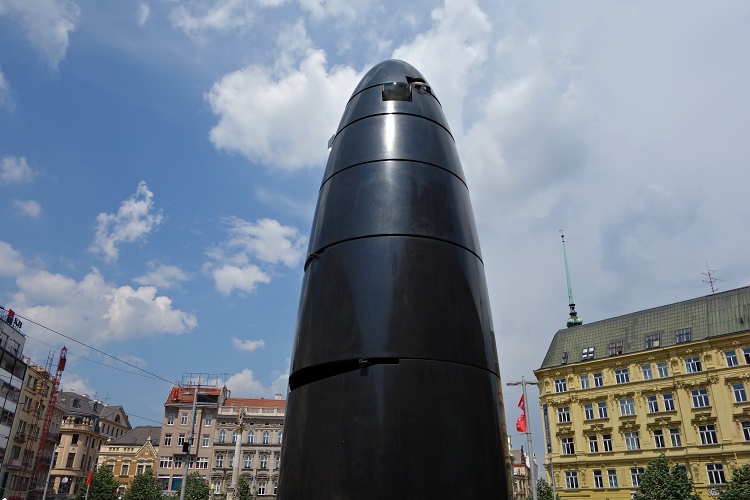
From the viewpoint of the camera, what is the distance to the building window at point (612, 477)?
42.8 meters

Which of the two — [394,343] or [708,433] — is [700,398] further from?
[394,343]

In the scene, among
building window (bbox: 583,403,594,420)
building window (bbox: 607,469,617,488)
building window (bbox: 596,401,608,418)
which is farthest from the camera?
A: building window (bbox: 583,403,594,420)

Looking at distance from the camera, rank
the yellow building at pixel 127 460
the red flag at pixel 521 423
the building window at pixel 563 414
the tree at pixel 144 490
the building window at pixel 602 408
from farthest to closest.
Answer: the yellow building at pixel 127 460 < the tree at pixel 144 490 < the building window at pixel 563 414 < the building window at pixel 602 408 < the red flag at pixel 521 423

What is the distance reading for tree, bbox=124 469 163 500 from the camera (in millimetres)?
53881

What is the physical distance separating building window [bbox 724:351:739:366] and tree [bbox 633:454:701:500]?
9.07m

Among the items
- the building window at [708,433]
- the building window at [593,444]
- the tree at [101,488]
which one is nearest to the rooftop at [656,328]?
the building window at [708,433]

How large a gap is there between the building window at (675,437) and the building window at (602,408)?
16.8ft

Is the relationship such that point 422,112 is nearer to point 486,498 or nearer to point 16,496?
point 486,498

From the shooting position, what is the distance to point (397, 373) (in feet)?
16.4

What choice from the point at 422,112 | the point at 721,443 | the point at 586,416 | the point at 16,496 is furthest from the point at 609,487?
the point at 16,496

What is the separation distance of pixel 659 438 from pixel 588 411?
19.6 feet

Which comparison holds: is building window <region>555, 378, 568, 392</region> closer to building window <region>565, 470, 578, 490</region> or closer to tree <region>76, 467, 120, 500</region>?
building window <region>565, 470, 578, 490</region>

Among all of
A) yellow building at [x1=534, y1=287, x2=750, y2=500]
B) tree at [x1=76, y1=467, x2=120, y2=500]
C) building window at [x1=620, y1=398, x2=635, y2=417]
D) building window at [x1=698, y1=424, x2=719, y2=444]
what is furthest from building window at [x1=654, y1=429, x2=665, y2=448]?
tree at [x1=76, y1=467, x2=120, y2=500]

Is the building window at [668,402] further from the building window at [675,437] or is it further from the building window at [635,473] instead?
the building window at [635,473]
